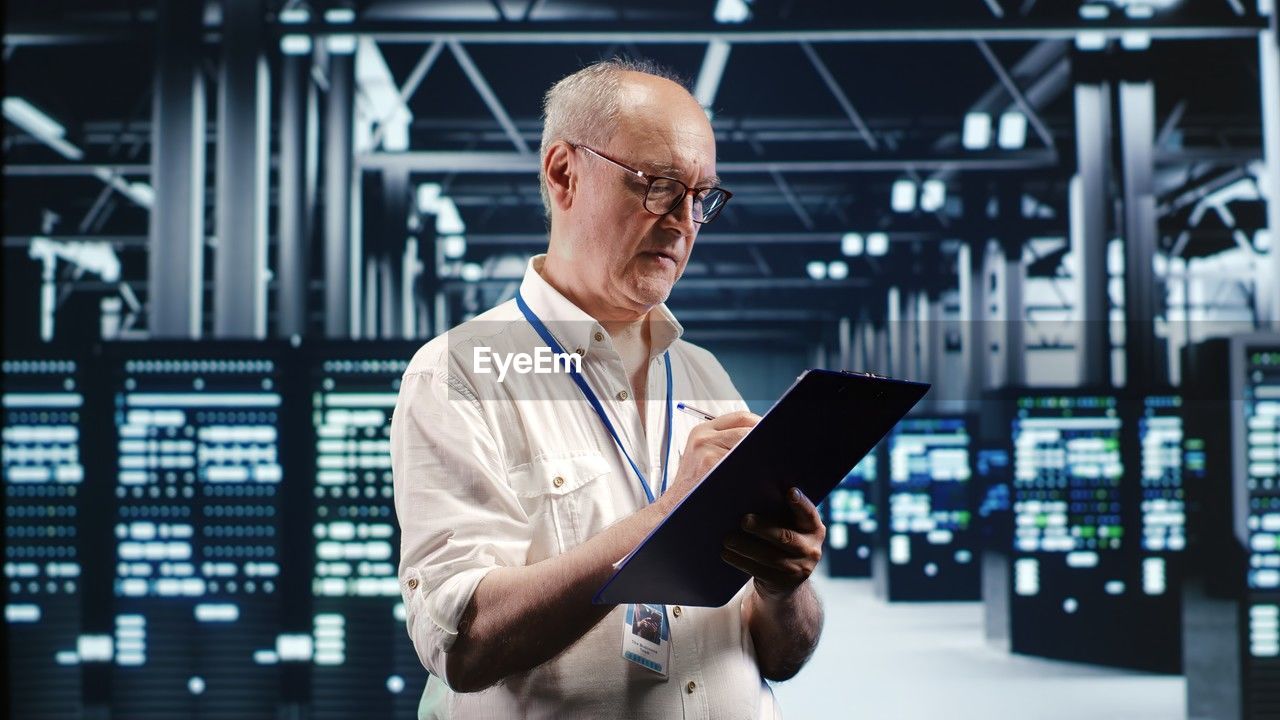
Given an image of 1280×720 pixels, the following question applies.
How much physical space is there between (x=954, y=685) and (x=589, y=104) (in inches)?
257

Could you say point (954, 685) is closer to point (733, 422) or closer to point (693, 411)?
point (693, 411)

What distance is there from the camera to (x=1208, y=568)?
217 inches

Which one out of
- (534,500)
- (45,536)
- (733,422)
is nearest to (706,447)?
(733,422)

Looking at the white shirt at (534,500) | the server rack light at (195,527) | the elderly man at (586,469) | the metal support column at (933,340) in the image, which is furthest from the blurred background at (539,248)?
the white shirt at (534,500)

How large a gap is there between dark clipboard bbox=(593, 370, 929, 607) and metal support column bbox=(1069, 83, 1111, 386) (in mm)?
8125

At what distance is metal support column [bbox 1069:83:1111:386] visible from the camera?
8930 millimetres

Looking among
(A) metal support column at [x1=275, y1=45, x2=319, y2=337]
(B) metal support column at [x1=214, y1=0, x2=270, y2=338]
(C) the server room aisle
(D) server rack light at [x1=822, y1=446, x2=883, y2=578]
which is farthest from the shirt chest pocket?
(D) server rack light at [x1=822, y1=446, x2=883, y2=578]

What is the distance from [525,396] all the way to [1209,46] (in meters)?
10.3

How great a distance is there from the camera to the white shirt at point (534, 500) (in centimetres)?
138

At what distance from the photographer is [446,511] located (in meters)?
1.37

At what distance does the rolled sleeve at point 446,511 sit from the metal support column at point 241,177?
4.91m

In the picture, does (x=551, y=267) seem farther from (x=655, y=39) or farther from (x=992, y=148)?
(x=992, y=148)

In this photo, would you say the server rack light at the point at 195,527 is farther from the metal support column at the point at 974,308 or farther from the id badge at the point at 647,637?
the metal support column at the point at 974,308

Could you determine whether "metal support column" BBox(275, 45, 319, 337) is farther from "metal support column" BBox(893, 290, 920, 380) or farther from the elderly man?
"metal support column" BBox(893, 290, 920, 380)
